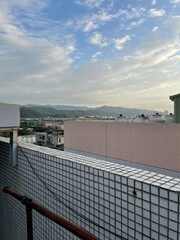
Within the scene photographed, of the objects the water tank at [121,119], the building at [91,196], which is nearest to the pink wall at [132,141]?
the water tank at [121,119]

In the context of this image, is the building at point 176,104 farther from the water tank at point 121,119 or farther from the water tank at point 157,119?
the water tank at point 121,119

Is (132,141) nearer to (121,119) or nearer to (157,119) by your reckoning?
(157,119)

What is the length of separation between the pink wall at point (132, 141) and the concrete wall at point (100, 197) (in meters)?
7.64

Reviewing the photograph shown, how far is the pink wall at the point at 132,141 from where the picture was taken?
909 cm

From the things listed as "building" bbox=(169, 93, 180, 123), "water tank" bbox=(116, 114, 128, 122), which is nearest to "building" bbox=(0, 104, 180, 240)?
"building" bbox=(169, 93, 180, 123)

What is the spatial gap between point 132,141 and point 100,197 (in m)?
9.47

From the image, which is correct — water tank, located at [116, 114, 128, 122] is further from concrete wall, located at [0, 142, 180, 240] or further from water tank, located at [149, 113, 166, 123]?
concrete wall, located at [0, 142, 180, 240]

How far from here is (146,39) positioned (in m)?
6.12

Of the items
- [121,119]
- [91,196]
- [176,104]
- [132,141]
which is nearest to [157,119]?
[121,119]

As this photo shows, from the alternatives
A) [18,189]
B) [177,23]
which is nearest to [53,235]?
[18,189]

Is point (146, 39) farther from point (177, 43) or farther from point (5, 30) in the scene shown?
point (5, 30)

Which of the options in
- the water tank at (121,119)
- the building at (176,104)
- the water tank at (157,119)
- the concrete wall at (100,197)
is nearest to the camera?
the concrete wall at (100,197)

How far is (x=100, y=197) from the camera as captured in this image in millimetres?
1521

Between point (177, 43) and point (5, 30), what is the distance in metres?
4.33
